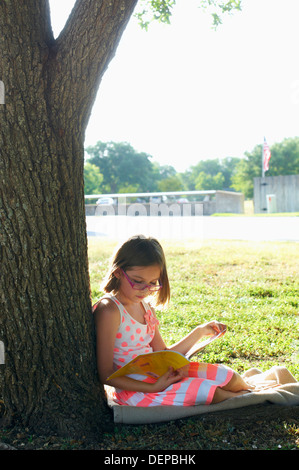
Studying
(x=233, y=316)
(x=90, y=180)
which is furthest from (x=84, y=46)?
(x=90, y=180)

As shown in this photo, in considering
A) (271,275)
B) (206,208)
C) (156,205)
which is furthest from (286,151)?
(271,275)

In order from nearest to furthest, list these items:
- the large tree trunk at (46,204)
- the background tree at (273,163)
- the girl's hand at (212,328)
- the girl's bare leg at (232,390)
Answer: the large tree trunk at (46,204) → the girl's bare leg at (232,390) → the girl's hand at (212,328) → the background tree at (273,163)

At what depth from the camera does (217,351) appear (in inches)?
158

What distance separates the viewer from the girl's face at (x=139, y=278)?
8.96 ft

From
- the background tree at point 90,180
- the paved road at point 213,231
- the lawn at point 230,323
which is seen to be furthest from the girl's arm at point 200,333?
the background tree at point 90,180

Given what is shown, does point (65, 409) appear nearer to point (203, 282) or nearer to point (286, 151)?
point (203, 282)

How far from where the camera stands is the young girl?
8.67 ft

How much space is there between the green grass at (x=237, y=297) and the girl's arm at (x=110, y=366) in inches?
45.2

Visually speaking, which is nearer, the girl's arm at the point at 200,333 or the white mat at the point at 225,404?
the white mat at the point at 225,404

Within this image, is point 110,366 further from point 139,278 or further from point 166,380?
point 139,278

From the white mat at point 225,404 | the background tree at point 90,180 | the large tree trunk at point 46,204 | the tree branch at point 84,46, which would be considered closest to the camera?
the large tree trunk at point 46,204

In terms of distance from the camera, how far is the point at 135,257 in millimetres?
2754

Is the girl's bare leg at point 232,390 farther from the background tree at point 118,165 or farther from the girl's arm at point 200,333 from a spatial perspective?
the background tree at point 118,165

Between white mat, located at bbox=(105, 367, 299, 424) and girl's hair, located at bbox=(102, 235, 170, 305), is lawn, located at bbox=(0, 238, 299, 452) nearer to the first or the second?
white mat, located at bbox=(105, 367, 299, 424)
